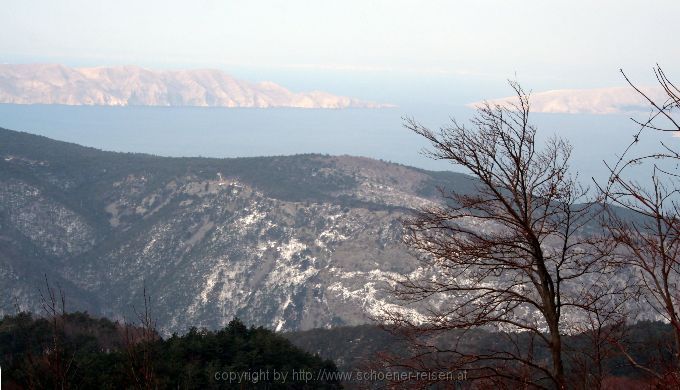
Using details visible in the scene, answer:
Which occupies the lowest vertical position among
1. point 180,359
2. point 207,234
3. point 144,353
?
point 180,359

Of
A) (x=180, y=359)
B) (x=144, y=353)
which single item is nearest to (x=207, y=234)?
(x=180, y=359)

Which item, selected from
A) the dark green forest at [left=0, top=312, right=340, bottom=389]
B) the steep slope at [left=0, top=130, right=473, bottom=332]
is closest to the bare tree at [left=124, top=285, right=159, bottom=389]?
the dark green forest at [left=0, top=312, right=340, bottom=389]

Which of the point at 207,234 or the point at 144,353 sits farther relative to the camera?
the point at 207,234

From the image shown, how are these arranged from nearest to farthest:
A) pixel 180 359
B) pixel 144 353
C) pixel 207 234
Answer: pixel 144 353, pixel 180 359, pixel 207 234

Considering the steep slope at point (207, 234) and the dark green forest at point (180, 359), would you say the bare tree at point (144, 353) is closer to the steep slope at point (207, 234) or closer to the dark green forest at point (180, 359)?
the dark green forest at point (180, 359)

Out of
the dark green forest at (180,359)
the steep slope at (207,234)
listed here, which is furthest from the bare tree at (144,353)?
the steep slope at (207,234)

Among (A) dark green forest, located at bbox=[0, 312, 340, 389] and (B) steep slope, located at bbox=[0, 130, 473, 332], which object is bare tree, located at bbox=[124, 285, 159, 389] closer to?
(A) dark green forest, located at bbox=[0, 312, 340, 389]

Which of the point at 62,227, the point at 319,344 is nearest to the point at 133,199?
the point at 62,227

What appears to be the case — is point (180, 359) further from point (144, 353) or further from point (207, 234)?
point (207, 234)

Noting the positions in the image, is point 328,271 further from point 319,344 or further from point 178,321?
point 319,344
